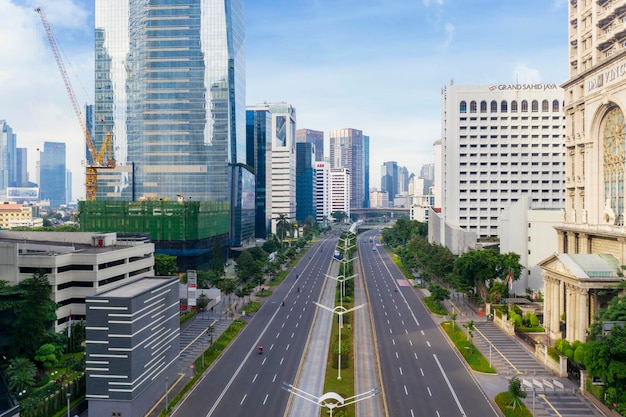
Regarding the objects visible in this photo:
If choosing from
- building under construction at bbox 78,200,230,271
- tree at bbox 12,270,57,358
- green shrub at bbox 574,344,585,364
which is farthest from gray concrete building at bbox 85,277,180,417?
building under construction at bbox 78,200,230,271

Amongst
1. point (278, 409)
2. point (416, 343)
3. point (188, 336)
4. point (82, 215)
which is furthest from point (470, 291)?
point (82, 215)

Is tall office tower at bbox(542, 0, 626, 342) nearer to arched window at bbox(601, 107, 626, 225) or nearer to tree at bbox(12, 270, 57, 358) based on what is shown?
arched window at bbox(601, 107, 626, 225)

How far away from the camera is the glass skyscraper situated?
152125 mm

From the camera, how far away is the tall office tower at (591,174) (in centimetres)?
7119

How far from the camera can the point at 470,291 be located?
4200 inches

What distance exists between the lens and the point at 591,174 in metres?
81.8

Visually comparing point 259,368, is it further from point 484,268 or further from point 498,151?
point 498,151

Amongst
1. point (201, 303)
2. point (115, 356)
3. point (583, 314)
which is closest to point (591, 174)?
point (583, 314)

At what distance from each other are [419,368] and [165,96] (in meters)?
117

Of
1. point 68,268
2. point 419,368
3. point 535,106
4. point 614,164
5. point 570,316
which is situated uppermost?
point 535,106

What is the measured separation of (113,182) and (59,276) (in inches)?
3389

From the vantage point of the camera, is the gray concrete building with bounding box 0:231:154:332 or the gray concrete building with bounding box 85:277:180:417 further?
the gray concrete building with bounding box 0:231:154:332

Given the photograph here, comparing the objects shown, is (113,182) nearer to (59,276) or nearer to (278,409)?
(59,276)

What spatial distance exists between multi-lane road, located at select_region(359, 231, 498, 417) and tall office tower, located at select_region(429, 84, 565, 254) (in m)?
62.5
